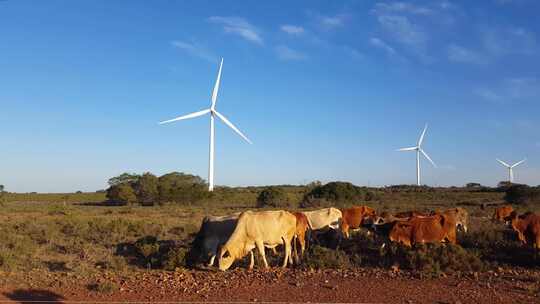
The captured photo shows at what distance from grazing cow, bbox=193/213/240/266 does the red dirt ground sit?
141cm

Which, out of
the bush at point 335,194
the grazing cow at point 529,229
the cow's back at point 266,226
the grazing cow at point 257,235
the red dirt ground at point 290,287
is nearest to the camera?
the red dirt ground at point 290,287

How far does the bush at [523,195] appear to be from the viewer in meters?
45.7

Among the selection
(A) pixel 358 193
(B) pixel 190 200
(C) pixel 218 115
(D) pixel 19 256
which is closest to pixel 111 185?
(B) pixel 190 200

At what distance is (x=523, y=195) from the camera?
4691 centimetres

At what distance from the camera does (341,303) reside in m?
10.3

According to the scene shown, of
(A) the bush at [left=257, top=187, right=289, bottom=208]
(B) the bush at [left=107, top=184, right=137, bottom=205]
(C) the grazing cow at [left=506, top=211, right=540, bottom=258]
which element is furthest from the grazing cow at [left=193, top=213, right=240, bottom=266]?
(B) the bush at [left=107, top=184, right=137, bottom=205]

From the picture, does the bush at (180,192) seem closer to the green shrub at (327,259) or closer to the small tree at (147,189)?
the small tree at (147,189)

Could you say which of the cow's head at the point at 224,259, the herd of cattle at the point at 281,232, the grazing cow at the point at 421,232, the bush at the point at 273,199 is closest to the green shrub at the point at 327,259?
the herd of cattle at the point at 281,232

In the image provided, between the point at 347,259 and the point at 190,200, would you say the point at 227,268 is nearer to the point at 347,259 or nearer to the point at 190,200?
the point at 347,259

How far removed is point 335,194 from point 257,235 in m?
34.2

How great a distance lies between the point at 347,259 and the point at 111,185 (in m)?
58.2

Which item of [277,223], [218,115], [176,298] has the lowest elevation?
[176,298]

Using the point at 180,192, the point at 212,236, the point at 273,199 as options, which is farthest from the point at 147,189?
the point at 212,236

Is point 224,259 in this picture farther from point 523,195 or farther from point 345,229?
point 523,195
